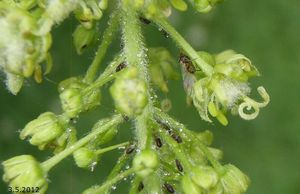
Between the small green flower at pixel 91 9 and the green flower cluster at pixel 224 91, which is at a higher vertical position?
the small green flower at pixel 91 9

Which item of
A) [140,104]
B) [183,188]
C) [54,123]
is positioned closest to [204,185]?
[183,188]

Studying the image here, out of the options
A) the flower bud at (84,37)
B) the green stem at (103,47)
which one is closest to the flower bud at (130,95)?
the green stem at (103,47)

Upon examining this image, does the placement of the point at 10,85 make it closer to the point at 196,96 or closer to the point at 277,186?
the point at 196,96

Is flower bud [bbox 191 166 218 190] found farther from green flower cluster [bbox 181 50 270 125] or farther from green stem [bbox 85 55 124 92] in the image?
green stem [bbox 85 55 124 92]

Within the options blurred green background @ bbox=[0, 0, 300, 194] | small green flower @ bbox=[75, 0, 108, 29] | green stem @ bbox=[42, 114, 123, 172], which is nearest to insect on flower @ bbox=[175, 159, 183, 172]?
green stem @ bbox=[42, 114, 123, 172]

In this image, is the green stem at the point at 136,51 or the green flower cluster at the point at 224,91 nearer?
the green stem at the point at 136,51

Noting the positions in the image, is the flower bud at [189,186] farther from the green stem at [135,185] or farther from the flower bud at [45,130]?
the flower bud at [45,130]

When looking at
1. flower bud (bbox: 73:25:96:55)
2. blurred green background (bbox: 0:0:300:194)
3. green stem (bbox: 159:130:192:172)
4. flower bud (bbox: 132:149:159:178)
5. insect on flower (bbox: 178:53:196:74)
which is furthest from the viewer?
blurred green background (bbox: 0:0:300:194)
